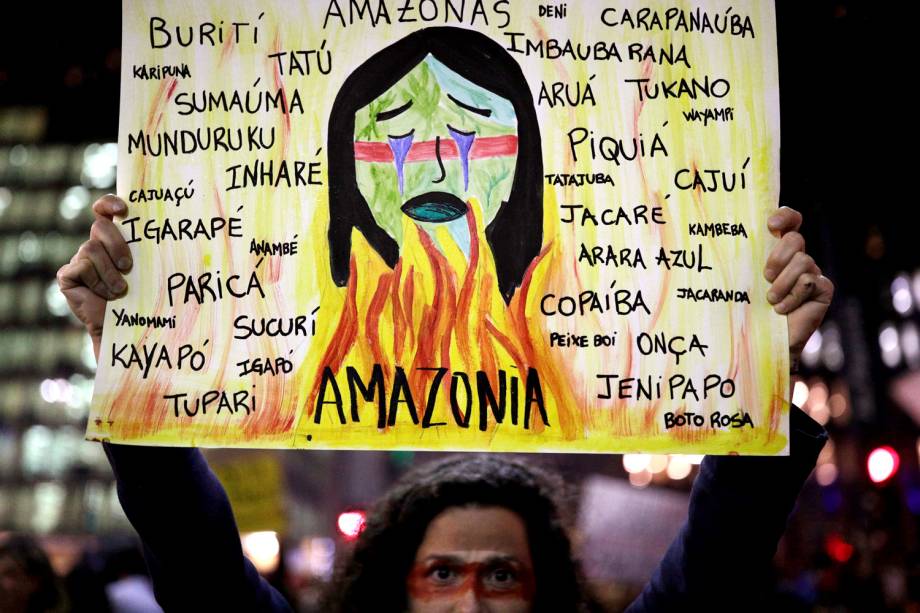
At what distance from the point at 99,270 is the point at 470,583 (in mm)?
1069

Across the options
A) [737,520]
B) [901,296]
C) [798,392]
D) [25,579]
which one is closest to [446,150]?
[737,520]

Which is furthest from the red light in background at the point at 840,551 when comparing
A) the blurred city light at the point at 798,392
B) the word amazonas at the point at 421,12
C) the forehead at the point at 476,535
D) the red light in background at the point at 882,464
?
the word amazonas at the point at 421,12

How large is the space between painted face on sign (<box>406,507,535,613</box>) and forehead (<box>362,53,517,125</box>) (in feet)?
3.13

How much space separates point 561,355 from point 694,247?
371 millimetres

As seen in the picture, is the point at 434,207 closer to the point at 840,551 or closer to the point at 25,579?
the point at 25,579

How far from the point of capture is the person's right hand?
2.00m

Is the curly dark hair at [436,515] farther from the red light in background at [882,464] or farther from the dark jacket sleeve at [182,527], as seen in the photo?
the red light in background at [882,464]

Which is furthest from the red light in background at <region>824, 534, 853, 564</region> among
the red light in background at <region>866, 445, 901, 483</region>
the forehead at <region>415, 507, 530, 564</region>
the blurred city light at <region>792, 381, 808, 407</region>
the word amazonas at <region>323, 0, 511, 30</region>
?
the word amazonas at <region>323, 0, 511, 30</region>

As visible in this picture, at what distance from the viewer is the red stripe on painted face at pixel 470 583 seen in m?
2.15

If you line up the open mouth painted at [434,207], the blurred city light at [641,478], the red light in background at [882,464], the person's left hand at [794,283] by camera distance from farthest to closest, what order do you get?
the blurred city light at [641,478] < the red light in background at [882,464] < the open mouth painted at [434,207] < the person's left hand at [794,283]

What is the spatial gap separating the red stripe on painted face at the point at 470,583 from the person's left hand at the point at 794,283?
80cm

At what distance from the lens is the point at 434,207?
2053 mm

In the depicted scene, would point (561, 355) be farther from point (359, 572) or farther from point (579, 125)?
point (359, 572)

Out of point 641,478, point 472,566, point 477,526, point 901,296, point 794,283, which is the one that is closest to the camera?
point 794,283
